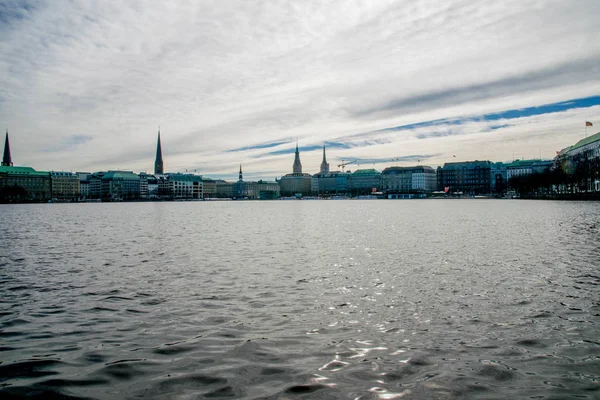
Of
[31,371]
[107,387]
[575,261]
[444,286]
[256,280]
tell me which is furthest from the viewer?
[575,261]

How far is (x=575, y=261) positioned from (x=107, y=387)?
19630 millimetres

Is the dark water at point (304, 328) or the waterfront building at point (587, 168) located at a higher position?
the waterfront building at point (587, 168)

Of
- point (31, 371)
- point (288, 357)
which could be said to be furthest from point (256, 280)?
point (31, 371)

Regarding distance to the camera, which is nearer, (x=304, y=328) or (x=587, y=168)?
(x=304, y=328)

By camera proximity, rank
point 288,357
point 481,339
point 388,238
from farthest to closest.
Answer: point 388,238 → point 481,339 → point 288,357

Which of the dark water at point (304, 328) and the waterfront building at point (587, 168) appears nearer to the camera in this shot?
the dark water at point (304, 328)

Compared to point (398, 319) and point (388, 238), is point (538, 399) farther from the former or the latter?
point (388, 238)

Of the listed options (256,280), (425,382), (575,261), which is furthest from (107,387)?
(575,261)

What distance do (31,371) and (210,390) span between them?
11.1 feet

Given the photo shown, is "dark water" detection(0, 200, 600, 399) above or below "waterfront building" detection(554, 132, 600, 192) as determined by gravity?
below

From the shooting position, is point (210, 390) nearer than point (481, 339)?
Yes

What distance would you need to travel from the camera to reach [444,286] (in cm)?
1495

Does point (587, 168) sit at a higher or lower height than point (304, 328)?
higher

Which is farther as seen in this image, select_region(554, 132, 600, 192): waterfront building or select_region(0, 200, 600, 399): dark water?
select_region(554, 132, 600, 192): waterfront building
